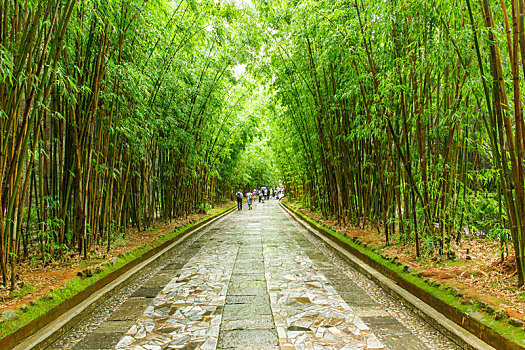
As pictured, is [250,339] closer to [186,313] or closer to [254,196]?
[186,313]

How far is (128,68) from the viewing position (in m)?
4.40

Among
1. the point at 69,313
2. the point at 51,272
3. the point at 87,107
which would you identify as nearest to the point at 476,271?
the point at 69,313

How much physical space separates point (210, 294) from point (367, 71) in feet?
11.6

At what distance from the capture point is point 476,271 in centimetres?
322

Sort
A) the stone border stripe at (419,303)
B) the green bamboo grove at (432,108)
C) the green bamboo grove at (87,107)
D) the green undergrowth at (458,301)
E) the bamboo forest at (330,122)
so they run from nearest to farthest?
the green undergrowth at (458,301)
the stone border stripe at (419,303)
the green bamboo grove at (432,108)
the bamboo forest at (330,122)
the green bamboo grove at (87,107)

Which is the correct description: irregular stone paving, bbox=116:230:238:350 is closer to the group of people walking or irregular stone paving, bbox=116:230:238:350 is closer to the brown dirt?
the brown dirt

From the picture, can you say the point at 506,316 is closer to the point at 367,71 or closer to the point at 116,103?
the point at 367,71

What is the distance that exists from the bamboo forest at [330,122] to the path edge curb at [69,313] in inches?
11.2

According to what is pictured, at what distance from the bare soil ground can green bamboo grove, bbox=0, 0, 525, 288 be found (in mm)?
142

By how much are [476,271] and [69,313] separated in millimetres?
3637

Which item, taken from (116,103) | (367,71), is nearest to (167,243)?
(116,103)

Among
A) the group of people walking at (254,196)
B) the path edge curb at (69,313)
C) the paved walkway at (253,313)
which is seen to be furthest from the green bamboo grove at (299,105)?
the group of people walking at (254,196)

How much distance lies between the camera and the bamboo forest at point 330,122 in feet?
9.13

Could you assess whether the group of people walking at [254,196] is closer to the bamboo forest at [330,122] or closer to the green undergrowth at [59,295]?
the bamboo forest at [330,122]
